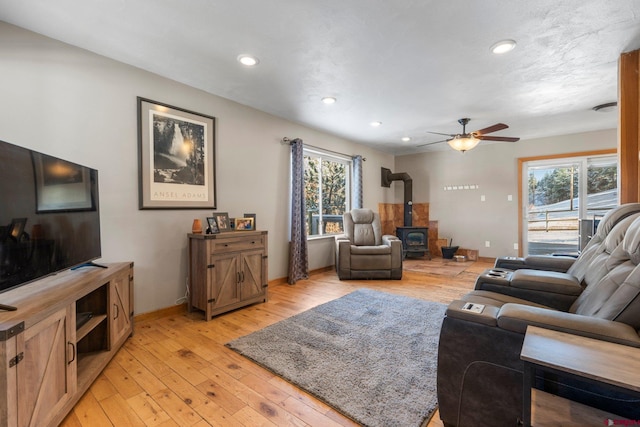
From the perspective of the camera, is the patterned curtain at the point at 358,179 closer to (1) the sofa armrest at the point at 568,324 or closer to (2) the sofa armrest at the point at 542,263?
(2) the sofa armrest at the point at 542,263

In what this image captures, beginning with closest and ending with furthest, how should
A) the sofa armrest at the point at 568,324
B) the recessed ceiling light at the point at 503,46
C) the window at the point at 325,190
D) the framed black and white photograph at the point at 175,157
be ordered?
the sofa armrest at the point at 568,324, the recessed ceiling light at the point at 503,46, the framed black and white photograph at the point at 175,157, the window at the point at 325,190

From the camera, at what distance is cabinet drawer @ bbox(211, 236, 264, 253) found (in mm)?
2852

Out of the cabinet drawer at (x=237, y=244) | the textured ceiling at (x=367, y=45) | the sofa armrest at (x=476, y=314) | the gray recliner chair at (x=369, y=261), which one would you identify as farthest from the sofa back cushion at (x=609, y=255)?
the cabinet drawer at (x=237, y=244)

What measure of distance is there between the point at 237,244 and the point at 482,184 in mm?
5396

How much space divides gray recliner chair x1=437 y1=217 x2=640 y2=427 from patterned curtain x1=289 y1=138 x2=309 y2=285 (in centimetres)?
303

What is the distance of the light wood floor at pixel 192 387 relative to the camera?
149 cm

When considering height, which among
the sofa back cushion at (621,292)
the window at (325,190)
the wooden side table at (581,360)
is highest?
the window at (325,190)

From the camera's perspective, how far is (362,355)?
2100 mm

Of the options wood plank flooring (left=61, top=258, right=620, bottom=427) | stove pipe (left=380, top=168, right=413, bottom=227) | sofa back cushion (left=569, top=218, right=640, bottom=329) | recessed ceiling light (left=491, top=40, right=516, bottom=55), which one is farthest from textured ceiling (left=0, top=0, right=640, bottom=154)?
stove pipe (left=380, top=168, right=413, bottom=227)

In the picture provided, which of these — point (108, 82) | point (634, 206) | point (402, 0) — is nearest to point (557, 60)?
point (634, 206)

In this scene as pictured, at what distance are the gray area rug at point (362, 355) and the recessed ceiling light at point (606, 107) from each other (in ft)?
11.3

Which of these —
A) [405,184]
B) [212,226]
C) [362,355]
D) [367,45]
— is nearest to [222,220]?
[212,226]

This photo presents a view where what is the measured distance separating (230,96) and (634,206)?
3835 millimetres

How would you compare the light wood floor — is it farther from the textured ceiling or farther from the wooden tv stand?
the textured ceiling
